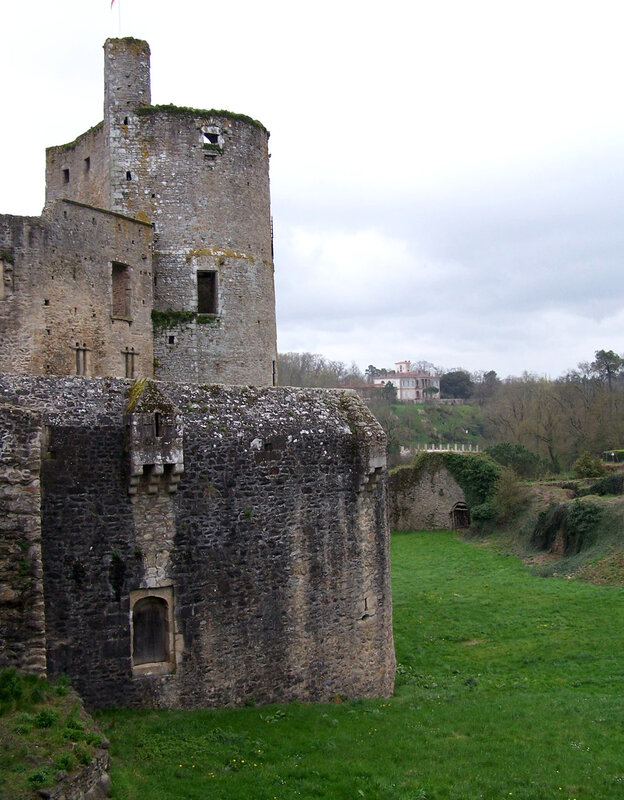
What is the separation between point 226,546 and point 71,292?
30.1 feet

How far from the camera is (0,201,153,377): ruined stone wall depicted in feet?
60.4

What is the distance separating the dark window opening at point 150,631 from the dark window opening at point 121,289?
10888mm

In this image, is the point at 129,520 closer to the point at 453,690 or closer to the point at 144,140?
the point at 453,690

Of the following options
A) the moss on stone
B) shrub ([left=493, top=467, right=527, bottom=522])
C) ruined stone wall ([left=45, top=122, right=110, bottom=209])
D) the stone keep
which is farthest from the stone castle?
the moss on stone

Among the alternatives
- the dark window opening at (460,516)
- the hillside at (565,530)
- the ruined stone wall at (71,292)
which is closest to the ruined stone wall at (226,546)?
the ruined stone wall at (71,292)

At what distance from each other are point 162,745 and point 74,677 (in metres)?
1.63

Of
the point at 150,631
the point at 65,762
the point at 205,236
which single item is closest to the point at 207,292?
the point at 205,236

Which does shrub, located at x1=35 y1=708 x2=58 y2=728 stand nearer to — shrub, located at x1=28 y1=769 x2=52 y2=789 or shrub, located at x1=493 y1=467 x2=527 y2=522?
shrub, located at x1=28 y1=769 x2=52 y2=789

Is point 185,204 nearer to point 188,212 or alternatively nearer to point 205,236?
point 188,212

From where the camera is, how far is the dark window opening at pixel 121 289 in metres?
21.7

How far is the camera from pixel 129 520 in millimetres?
12203

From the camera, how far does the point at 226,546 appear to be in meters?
13.4

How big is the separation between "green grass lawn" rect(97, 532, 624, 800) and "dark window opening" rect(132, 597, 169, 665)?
34.3 inches

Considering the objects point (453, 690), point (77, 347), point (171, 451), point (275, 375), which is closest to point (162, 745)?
point (171, 451)
